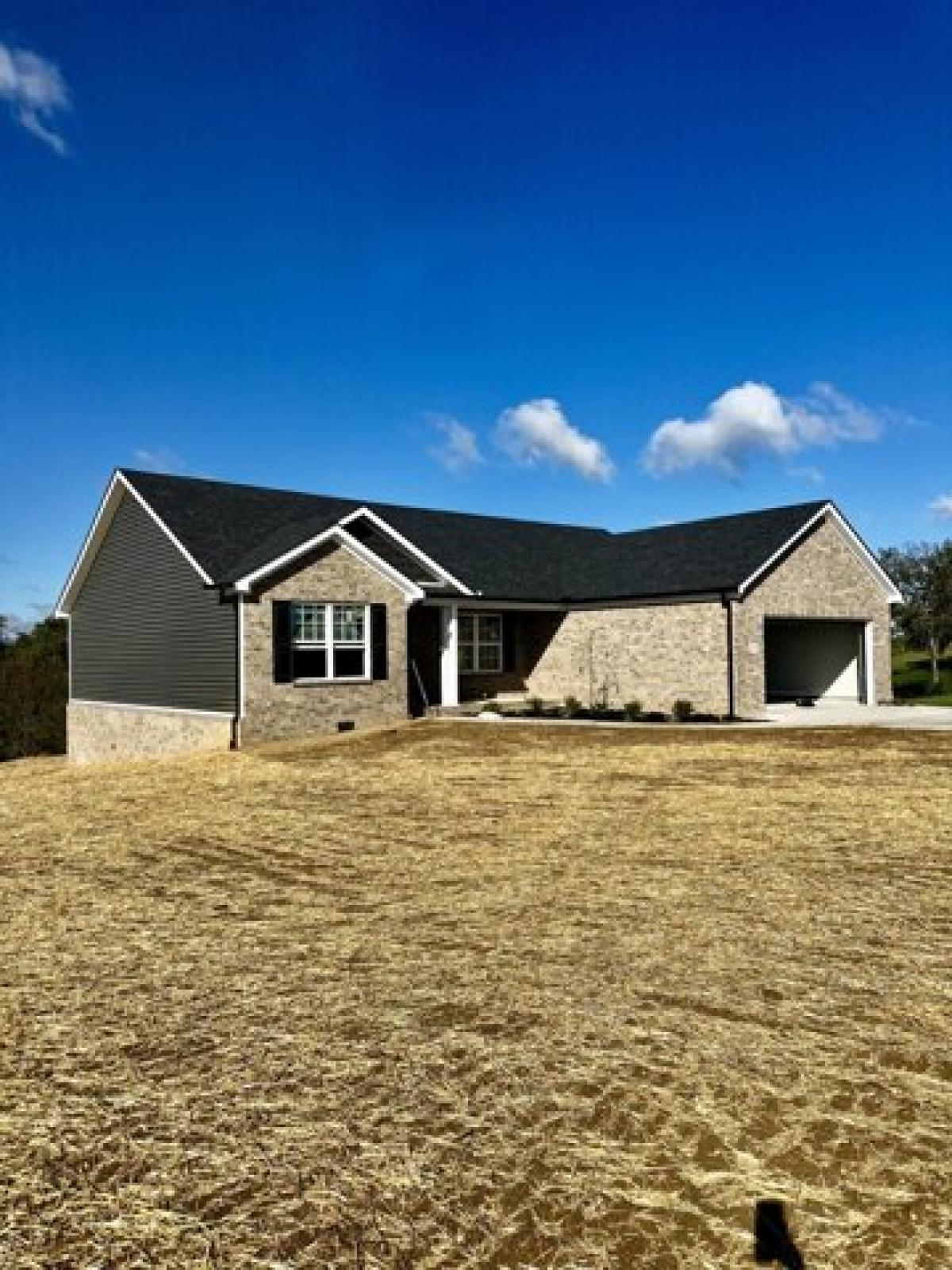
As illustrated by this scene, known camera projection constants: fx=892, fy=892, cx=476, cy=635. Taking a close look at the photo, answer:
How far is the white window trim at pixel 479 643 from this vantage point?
26.9 meters

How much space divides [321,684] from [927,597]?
31339mm

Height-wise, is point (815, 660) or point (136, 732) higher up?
point (815, 660)

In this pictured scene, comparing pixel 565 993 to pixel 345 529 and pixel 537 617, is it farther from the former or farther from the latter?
pixel 537 617

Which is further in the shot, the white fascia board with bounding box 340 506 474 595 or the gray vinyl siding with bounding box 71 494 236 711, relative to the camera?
the white fascia board with bounding box 340 506 474 595

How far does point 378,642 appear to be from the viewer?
2206 centimetres

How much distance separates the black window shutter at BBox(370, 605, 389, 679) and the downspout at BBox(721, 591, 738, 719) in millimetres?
8721

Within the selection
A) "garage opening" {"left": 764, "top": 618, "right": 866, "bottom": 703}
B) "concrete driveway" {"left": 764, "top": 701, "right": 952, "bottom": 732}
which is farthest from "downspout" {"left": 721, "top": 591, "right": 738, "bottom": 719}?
"garage opening" {"left": 764, "top": 618, "right": 866, "bottom": 703}

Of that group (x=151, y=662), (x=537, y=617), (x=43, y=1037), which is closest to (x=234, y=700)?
(x=151, y=662)

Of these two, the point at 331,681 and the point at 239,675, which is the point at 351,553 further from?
the point at 239,675

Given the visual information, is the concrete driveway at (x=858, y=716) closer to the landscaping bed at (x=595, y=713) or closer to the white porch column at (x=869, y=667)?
the white porch column at (x=869, y=667)

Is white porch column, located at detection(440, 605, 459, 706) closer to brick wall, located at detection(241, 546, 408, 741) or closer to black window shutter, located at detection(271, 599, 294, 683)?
brick wall, located at detection(241, 546, 408, 741)

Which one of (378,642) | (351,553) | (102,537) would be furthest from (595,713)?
(102,537)

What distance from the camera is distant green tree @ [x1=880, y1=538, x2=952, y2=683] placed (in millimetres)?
38500

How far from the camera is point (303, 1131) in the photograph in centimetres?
367
